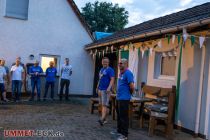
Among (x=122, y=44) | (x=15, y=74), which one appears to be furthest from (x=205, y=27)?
(x=15, y=74)

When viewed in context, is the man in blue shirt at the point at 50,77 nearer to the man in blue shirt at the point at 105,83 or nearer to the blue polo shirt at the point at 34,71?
the blue polo shirt at the point at 34,71

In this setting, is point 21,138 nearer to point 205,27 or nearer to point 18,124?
point 18,124

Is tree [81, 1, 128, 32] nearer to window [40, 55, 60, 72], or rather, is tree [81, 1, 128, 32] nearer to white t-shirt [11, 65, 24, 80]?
window [40, 55, 60, 72]

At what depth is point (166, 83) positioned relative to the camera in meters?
9.98

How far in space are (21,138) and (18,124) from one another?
1495mm

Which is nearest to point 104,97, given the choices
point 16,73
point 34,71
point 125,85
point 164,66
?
point 125,85

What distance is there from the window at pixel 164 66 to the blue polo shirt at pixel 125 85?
3289mm

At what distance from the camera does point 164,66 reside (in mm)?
10625

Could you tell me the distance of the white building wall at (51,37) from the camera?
15289 millimetres

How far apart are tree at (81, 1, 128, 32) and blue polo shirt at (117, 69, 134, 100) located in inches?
1198

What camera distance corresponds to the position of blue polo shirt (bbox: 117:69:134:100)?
6922 mm

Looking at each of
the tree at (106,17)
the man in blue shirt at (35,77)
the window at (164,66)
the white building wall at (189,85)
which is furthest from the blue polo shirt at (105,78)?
the tree at (106,17)

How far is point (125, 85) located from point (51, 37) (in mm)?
9902

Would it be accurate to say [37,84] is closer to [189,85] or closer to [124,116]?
[189,85]
